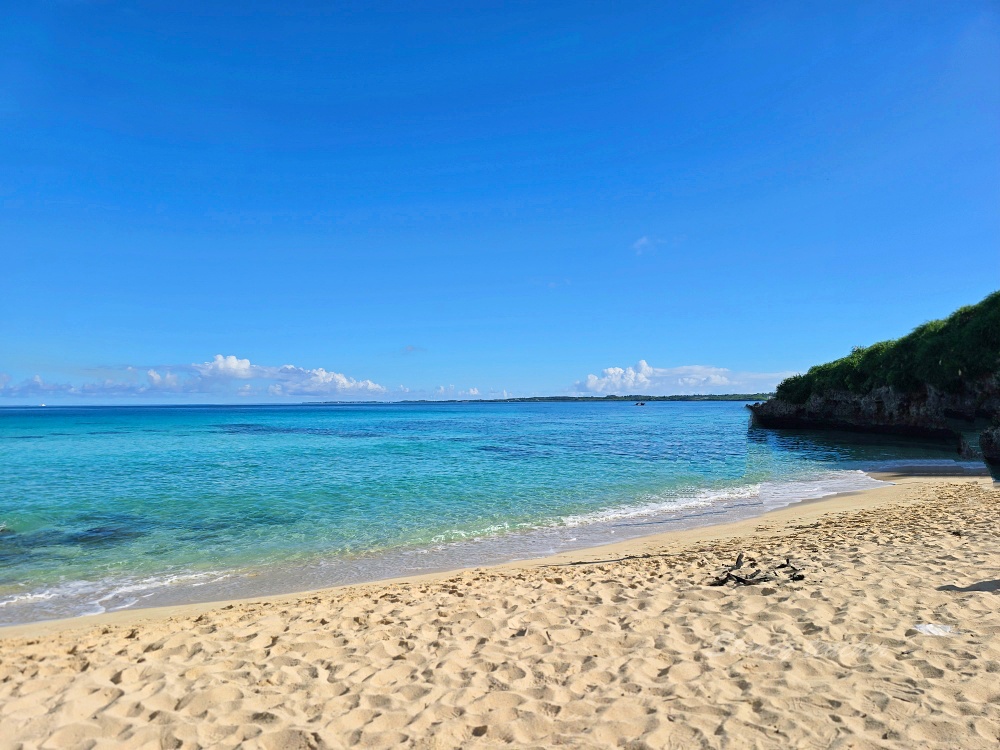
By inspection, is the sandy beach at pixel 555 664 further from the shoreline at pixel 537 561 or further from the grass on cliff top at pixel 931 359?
the grass on cliff top at pixel 931 359

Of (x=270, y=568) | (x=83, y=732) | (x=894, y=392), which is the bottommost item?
(x=270, y=568)

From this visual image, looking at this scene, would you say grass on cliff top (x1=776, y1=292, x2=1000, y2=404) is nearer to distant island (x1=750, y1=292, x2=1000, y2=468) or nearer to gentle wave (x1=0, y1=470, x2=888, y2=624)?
distant island (x1=750, y1=292, x2=1000, y2=468)

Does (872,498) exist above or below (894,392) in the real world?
below

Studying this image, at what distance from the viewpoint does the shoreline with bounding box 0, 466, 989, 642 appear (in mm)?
7527

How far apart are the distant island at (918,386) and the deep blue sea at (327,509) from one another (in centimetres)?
272

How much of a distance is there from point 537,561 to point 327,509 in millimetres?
7813

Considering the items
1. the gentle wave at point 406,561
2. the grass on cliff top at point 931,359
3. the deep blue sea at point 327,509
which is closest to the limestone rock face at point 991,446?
the deep blue sea at point 327,509

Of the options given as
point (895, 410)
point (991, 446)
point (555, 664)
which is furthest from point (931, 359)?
point (555, 664)

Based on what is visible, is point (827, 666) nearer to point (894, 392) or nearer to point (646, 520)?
point (646, 520)

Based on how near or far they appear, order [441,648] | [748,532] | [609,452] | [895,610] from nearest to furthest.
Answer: [441,648] < [895,610] < [748,532] < [609,452]

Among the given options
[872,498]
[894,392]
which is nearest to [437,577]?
[872,498]

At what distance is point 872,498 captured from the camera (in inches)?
621

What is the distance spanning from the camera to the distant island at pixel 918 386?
25.4 m

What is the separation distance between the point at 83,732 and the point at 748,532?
1191cm
